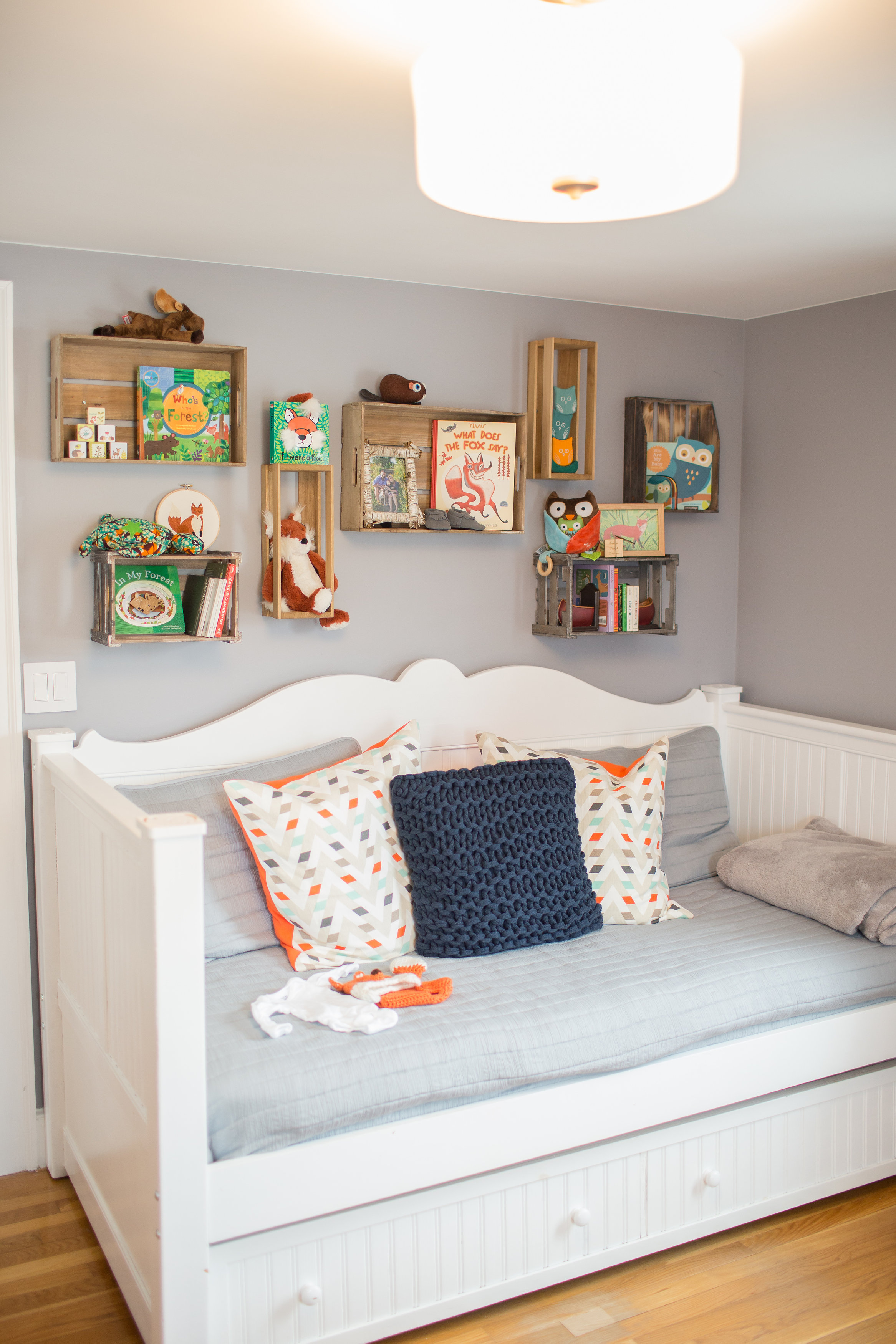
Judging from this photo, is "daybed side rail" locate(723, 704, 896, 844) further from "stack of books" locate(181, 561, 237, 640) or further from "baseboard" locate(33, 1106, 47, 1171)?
"baseboard" locate(33, 1106, 47, 1171)

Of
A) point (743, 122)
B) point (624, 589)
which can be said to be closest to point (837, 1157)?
point (624, 589)

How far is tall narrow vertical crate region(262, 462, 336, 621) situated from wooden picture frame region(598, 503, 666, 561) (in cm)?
80

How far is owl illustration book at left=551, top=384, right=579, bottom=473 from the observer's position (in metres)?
3.00

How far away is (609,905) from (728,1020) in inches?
18.2

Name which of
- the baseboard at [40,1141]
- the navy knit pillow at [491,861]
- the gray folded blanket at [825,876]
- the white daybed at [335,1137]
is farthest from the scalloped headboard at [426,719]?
the baseboard at [40,1141]

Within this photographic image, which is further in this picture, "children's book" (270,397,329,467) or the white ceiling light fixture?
"children's book" (270,397,329,467)

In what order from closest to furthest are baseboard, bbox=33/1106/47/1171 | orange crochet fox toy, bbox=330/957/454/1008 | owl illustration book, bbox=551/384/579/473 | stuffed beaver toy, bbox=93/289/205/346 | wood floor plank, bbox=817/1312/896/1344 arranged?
1. wood floor plank, bbox=817/1312/896/1344
2. orange crochet fox toy, bbox=330/957/454/1008
3. stuffed beaver toy, bbox=93/289/205/346
4. baseboard, bbox=33/1106/47/1171
5. owl illustration book, bbox=551/384/579/473

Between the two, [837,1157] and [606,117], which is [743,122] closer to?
[606,117]

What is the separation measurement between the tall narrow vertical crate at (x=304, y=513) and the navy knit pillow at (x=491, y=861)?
0.53 m

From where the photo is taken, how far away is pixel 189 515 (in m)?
2.63

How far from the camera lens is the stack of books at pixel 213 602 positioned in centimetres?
253

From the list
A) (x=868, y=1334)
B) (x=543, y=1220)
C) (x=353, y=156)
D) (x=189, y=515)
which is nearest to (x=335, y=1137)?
(x=543, y=1220)

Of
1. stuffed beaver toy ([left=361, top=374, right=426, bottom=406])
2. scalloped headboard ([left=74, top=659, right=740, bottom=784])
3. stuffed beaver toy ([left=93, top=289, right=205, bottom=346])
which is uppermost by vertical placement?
stuffed beaver toy ([left=93, top=289, right=205, bottom=346])

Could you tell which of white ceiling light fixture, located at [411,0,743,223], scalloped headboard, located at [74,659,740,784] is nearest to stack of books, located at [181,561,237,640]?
scalloped headboard, located at [74,659,740,784]
